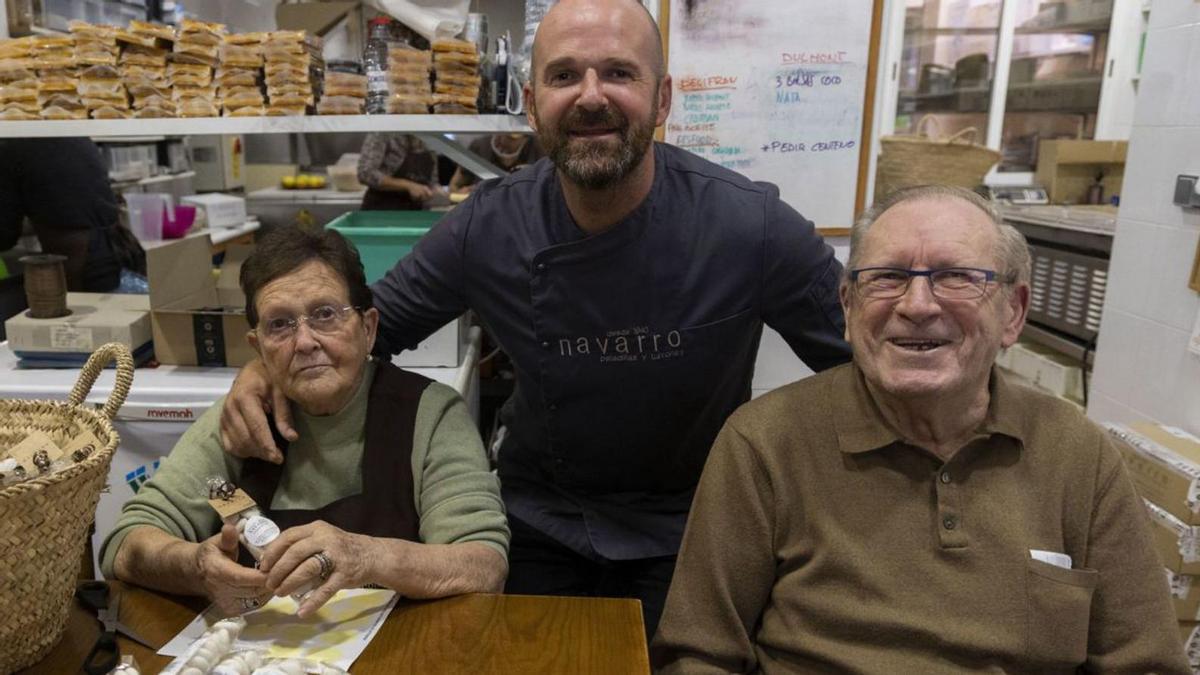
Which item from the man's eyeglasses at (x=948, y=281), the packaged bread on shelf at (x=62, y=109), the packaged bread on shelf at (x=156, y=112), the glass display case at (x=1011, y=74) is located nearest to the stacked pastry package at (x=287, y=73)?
the packaged bread on shelf at (x=156, y=112)

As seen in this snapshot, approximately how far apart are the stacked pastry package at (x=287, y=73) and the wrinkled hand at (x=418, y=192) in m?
1.54

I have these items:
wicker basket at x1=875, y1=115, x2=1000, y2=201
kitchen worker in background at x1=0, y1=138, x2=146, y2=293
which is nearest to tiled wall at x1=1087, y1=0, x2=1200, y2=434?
wicker basket at x1=875, y1=115, x2=1000, y2=201

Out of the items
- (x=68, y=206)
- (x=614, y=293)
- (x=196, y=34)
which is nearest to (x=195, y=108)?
(x=196, y=34)

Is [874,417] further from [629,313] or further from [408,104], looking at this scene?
[408,104]

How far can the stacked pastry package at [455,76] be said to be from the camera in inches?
86.0

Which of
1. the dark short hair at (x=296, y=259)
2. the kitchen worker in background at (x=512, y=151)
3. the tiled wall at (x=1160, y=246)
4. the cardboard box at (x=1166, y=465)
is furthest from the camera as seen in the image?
the kitchen worker in background at (x=512, y=151)

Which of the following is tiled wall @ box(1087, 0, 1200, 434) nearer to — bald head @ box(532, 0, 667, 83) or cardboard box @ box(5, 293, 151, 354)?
bald head @ box(532, 0, 667, 83)

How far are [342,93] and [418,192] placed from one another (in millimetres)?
1565

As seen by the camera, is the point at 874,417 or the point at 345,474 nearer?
the point at 874,417

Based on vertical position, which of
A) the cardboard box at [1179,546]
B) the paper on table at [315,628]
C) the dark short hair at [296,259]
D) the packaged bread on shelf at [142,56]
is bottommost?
the cardboard box at [1179,546]

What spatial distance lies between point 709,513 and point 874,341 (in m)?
0.36

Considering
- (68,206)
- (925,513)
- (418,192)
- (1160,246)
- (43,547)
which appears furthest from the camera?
(418,192)

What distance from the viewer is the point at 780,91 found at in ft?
7.25

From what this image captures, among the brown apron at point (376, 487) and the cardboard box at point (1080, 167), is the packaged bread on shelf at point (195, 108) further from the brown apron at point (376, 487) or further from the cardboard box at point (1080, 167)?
the cardboard box at point (1080, 167)
